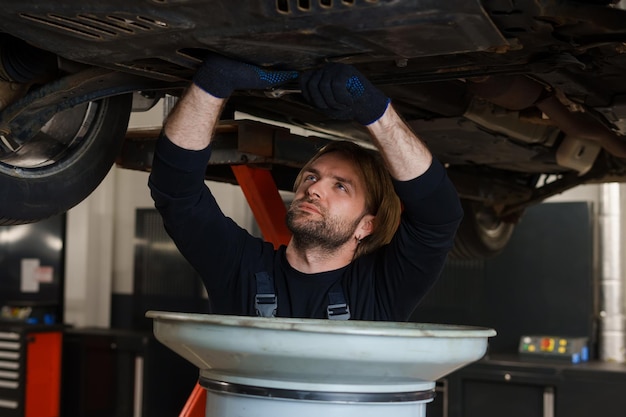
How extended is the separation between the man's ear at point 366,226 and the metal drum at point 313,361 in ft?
1.94

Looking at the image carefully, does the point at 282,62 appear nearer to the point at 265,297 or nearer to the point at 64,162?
the point at 265,297

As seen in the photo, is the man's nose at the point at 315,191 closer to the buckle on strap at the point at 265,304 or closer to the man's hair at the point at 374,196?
the man's hair at the point at 374,196

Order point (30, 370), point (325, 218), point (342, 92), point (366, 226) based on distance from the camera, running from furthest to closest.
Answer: point (30, 370), point (366, 226), point (325, 218), point (342, 92)

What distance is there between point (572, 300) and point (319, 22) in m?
4.28

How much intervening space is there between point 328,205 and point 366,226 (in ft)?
0.46

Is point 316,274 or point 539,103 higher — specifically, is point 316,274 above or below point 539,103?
below

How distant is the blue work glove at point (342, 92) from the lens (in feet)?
4.75

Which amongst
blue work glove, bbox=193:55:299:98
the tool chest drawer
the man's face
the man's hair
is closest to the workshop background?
the tool chest drawer

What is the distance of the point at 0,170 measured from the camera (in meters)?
1.70

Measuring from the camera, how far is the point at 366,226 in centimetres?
189

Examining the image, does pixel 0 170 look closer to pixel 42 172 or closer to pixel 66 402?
pixel 42 172

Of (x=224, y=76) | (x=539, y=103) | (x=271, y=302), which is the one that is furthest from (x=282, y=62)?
(x=539, y=103)

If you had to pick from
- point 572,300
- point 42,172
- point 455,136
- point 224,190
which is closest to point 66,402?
point 224,190

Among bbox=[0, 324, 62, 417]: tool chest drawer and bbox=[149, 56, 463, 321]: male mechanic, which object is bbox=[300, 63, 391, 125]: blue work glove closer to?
bbox=[149, 56, 463, 321]: male mechanic
